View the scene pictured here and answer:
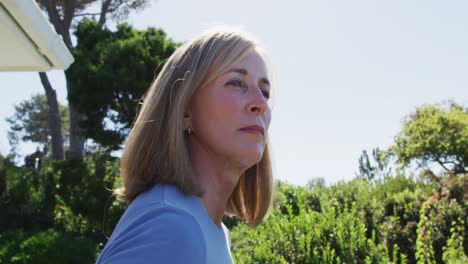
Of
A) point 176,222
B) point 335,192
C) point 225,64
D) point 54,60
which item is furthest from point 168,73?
point 335,192

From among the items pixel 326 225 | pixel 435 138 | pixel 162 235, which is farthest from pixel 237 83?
pixel 435 138

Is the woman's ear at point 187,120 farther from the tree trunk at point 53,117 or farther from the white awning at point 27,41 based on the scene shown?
the tree trunk at point 53,117

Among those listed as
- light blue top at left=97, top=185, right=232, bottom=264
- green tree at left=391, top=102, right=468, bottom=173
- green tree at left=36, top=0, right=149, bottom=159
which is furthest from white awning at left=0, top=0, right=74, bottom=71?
green tree at left=391, top=102, right=468, bottom=173

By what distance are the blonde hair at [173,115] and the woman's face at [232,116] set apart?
0.09 ft

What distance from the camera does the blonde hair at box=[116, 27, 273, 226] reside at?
148 cm

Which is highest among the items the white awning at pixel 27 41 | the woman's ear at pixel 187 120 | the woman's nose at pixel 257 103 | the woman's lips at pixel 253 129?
the white awning at pixel 27 41

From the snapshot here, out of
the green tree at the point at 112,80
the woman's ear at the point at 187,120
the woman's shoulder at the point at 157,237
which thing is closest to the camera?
the woman's shoulder at the point at 157,237

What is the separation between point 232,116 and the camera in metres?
1.51

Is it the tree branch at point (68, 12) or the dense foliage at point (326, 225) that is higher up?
the tree branch at point (68, 12)

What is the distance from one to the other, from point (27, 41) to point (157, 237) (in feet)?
9.49

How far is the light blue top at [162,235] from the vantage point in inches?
43.9

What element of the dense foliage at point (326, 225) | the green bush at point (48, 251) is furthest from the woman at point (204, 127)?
the green bush at point (48, 251)

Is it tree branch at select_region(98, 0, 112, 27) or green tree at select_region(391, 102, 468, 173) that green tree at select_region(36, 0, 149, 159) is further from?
green tree at select_region(391, 102, 468, 173)

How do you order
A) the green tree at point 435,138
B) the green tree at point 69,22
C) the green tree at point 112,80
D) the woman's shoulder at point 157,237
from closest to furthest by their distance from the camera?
the woman's shoulder at point 157,237 → the green tree at point 112,80 → the green tree at point 69,22 → the green tree at point 435,138
